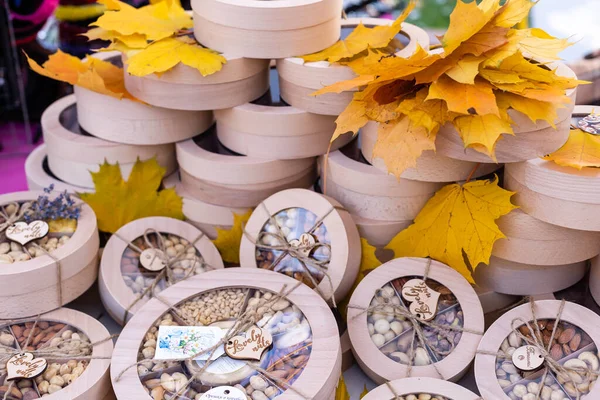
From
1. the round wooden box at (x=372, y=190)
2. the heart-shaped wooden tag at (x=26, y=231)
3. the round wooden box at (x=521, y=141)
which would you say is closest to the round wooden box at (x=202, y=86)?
the round wooden box at (x=372, y=190)

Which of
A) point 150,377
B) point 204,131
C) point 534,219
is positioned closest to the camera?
point 150,377

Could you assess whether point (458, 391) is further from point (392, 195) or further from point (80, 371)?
point (80, 371)

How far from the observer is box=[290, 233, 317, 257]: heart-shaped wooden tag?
1386mm

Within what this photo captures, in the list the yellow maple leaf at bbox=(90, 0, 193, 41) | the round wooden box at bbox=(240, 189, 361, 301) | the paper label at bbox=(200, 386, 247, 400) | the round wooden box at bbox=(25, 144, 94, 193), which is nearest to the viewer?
Answer: the paper label at bbox=(200, 386, 247, 400)

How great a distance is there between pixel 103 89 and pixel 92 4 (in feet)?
2.81

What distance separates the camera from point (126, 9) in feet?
5.01

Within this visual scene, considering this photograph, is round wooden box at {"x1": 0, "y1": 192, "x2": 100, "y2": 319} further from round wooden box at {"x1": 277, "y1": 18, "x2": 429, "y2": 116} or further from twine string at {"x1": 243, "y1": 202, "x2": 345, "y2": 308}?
round wooden box at {"x1": 277, "y1": 18, "x2": 429, "y2": 116}

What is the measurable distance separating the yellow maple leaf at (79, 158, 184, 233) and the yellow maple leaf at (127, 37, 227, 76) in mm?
273

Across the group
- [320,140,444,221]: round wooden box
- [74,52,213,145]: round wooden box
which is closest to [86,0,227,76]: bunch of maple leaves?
[74,52,213,145]: round wooden box

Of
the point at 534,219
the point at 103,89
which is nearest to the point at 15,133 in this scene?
the point at 103,89

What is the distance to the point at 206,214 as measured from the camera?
157 cm

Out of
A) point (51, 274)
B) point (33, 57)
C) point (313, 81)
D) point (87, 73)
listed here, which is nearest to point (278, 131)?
point (313, 81)

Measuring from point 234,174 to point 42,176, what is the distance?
1.70ft

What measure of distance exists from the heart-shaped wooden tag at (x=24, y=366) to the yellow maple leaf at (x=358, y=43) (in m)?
0.79
